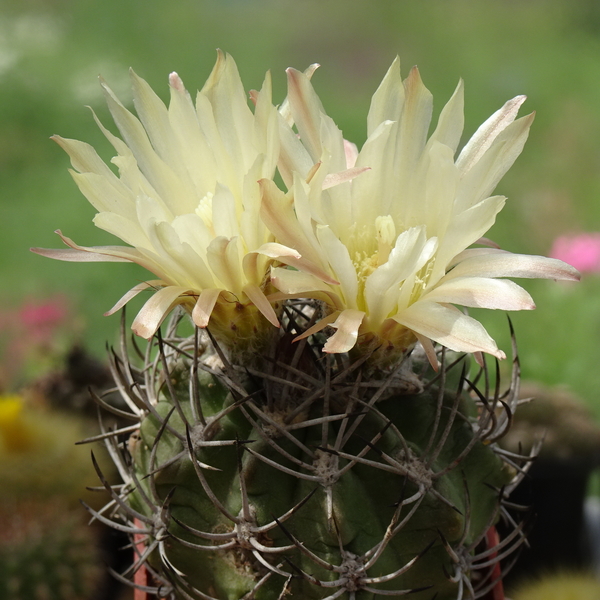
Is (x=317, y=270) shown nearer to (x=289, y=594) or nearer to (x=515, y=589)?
(x=289, y=594)

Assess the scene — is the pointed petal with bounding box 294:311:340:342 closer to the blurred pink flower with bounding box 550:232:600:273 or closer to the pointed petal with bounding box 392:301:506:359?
the pointed petal with bounding box 392:301:506:359

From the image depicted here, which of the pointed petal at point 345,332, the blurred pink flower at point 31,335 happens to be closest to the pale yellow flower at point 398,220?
the pointed petal at point 345,332

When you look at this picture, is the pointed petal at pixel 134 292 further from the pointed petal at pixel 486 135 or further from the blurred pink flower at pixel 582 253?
the blurred pink flower at pixel 582 253

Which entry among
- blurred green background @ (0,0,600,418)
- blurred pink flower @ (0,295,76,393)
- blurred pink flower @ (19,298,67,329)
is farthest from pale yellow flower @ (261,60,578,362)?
blurred green background @ (0,0,600,418)

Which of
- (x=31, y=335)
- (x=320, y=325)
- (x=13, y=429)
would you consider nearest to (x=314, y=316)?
(x=320, y=325)

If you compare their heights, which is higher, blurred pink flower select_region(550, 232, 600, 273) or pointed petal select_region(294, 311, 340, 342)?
pointed petal select_region(294, 311, 340, 342)

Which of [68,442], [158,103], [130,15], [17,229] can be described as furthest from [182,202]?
[130,15]

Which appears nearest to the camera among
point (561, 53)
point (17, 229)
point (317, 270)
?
point (317, 270)
